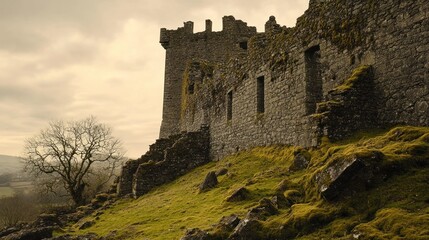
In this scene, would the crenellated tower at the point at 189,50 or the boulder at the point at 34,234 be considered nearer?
the boulder at the point at 34,234

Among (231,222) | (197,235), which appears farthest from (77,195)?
(231,222)

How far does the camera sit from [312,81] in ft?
59.6

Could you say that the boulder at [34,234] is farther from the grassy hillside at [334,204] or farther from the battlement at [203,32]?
the battlement at [203,32]

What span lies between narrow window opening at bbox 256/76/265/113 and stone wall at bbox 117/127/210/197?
7970mm

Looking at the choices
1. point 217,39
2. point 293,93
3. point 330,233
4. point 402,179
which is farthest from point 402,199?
point 217,39

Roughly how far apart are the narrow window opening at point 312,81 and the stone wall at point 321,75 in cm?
5

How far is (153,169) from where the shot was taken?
1093 inches

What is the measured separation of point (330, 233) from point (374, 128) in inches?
262

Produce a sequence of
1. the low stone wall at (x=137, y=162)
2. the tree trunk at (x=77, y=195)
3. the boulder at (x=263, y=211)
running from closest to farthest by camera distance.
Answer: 1. the boulder at (x=263, y=211)
2. the low stone wall at (x=137, y=162)
3. the tree trunk at (x=77, y=195)

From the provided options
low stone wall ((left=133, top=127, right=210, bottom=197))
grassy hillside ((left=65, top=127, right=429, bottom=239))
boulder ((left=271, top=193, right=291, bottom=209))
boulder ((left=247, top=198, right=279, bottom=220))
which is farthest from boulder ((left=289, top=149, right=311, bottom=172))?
low stone wall ((left=133, top=127, right=210, bottom=197))

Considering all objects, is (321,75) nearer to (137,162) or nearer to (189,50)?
(137,162)

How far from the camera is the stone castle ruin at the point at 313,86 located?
1284cm

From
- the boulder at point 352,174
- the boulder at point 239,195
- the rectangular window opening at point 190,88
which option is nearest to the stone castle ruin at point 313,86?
the boulder at point 239,195

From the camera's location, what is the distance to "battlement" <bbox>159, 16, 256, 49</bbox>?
153 ft
